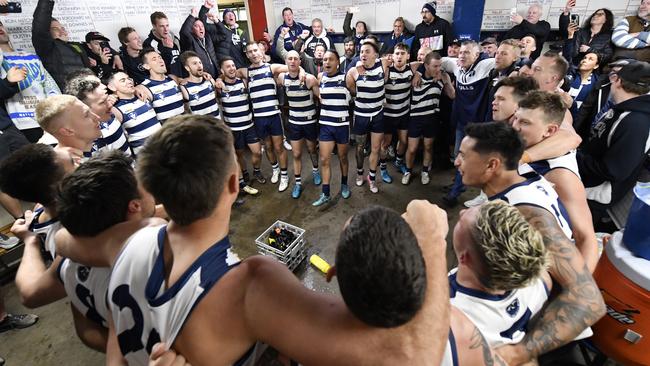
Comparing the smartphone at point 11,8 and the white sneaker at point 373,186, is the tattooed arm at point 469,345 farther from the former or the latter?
the smartphone at point 11,8

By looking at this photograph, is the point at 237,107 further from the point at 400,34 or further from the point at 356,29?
the point at 356,29

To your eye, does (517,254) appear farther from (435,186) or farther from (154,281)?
(435,186)

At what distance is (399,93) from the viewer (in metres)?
4.45

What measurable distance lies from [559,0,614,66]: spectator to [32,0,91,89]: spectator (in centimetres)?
774

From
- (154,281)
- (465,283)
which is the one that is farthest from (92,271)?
(465,283)

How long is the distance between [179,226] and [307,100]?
11.7 feet

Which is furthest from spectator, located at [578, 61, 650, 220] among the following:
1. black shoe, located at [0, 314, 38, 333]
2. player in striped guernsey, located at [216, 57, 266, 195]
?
black shoe, located at [0, 314, 38, 333]

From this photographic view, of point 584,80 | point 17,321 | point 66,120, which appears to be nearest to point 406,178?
point 584,80

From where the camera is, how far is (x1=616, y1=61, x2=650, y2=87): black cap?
2.27 m

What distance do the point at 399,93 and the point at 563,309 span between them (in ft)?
11.9

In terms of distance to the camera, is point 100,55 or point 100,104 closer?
point 100,104

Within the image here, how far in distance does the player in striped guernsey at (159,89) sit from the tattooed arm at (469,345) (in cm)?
411

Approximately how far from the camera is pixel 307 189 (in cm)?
491

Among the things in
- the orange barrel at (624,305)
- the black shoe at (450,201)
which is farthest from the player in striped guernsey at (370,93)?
the orange barrel at (624,305)
